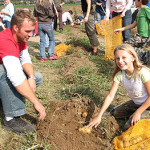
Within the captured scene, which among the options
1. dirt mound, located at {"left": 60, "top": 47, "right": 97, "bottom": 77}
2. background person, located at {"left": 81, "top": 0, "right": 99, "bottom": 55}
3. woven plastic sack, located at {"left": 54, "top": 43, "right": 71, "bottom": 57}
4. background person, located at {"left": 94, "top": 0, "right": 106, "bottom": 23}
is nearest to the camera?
dirt mound, located at {"left": 60, "top": 47, "right": 97, "bottom": 77}

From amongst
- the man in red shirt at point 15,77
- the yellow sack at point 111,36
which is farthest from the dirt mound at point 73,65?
the man in red shirt at point 15,77

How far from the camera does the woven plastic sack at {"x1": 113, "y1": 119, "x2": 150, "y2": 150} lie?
1954 millimetres

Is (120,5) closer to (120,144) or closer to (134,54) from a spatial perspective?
(134,54)

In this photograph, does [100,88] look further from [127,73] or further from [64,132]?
[64,132]

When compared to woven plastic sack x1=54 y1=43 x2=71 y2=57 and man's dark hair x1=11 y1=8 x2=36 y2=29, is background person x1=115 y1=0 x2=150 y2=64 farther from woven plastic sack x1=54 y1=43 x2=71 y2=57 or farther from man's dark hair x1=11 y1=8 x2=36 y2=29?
man's dark hair x1=11 y1=8 x2=36 y2=29

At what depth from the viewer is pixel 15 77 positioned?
2.09 meters

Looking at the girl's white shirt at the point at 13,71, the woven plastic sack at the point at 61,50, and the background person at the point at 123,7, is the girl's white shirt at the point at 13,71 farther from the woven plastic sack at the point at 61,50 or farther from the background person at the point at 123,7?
the woven plastic sack at the point at 61,50

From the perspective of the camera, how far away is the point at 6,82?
7.29 feet

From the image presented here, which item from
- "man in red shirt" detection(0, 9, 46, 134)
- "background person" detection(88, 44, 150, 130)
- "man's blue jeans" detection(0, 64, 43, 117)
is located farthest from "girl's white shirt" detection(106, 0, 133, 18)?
"man's blue jeans" detection(0, 64, 43, 117)

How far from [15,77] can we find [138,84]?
1.49 metres

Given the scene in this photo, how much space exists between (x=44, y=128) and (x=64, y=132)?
0.26 metres

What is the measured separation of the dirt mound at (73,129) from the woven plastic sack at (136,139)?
121mm

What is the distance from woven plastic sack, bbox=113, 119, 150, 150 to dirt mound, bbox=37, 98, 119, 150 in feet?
0.40

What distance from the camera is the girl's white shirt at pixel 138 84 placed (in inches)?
88.5
